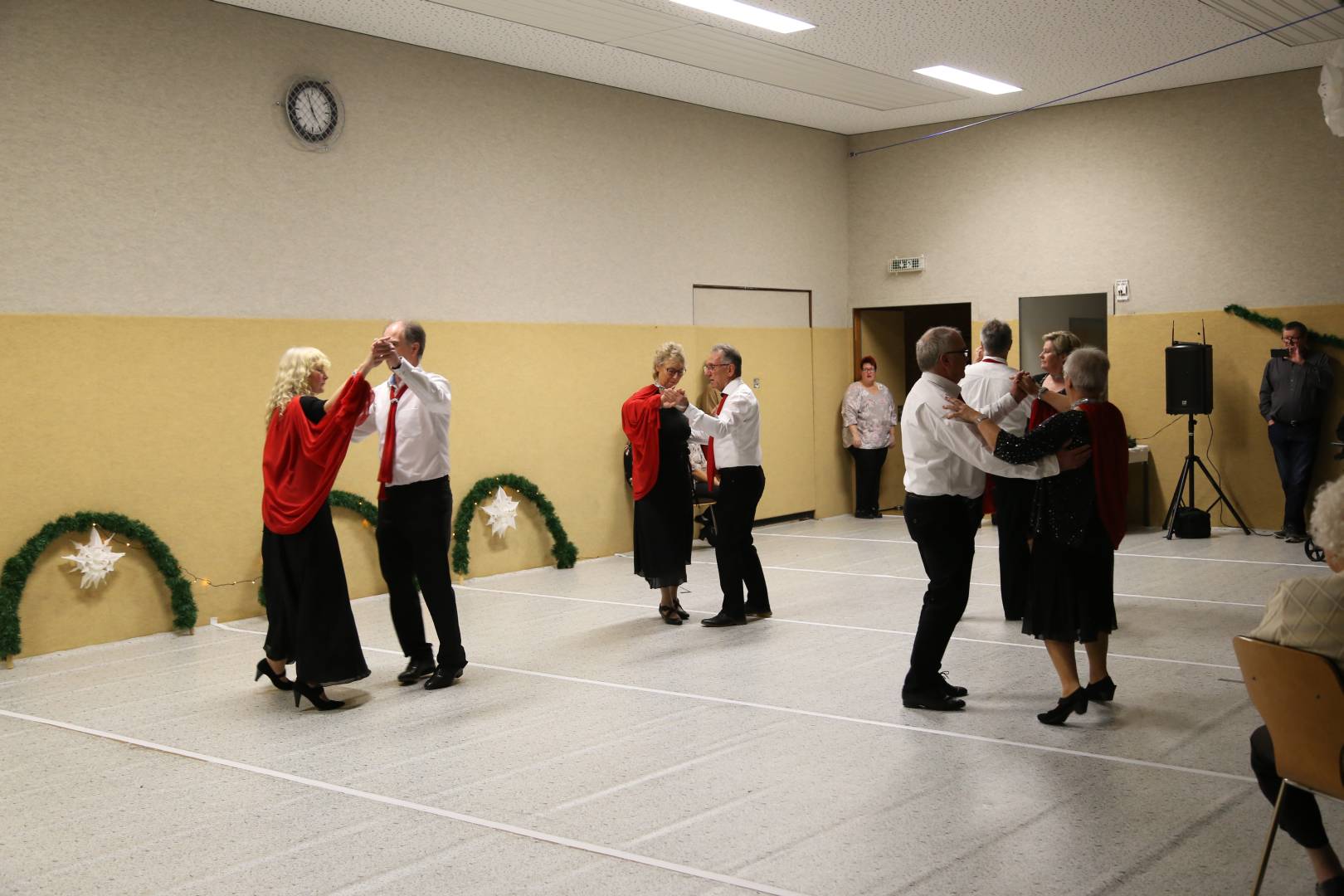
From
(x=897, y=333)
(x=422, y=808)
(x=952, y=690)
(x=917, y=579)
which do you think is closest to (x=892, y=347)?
(x=897, y=333)

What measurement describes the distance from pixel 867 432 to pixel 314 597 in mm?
7990

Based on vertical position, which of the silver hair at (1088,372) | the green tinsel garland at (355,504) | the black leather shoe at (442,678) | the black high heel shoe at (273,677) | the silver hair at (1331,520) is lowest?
the black leather shoe at (442,678)

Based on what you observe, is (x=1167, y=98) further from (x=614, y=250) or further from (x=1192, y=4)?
(x=614, y=250)

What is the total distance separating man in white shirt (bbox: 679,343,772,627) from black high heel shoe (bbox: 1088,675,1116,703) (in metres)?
2.35

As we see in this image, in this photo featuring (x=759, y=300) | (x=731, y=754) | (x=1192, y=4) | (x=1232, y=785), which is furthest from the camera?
(x=759, y=300)

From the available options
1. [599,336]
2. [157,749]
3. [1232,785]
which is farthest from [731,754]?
[599,336]

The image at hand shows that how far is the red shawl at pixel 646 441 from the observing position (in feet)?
23.4

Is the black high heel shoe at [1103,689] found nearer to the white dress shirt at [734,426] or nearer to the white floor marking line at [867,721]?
the white floor marking line at [867,721]

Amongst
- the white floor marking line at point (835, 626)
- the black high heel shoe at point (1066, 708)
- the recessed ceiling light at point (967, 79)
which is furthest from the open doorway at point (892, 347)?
the black high heel shoe at point (1066, 708)

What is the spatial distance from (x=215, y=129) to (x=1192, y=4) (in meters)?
6.23

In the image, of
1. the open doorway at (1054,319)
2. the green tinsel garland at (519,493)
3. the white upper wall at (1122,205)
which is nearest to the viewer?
the green tinsel garland at (519,493)

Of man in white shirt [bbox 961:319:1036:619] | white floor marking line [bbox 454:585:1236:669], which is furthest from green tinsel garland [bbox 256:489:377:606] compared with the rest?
man in white shirt [bbox 961:319:1036:619]

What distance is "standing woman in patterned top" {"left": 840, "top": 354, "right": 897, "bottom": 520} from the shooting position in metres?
12.5

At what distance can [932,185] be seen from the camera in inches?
479
